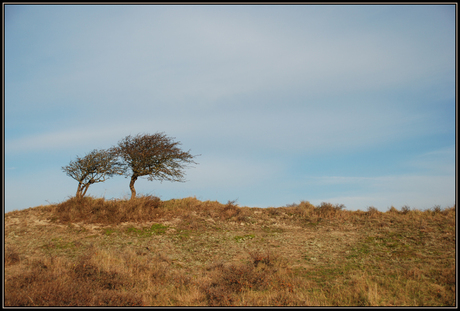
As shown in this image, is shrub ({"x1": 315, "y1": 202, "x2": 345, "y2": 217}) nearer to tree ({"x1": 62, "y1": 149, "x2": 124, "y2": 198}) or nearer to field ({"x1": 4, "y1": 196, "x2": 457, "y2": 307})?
field ({"x1": 4, "y1": 196, "x2": 457, "y2": 307})

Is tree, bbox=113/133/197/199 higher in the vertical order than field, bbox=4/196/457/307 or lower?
higher

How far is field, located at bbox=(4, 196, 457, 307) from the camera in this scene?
29.7 feet

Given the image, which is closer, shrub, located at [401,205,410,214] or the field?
the field

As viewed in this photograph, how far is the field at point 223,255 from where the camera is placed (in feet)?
29.7

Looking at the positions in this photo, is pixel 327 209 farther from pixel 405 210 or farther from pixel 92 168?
pixel 92 168


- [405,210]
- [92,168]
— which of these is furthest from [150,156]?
[405,210]

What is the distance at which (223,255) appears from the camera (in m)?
14.5

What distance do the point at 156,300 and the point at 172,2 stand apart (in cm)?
1165

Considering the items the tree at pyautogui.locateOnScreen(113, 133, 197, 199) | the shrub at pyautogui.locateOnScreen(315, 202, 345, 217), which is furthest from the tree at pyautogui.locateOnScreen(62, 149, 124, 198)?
the shrub at pyautogui.locateOnScreen(315, 202, 345, 217)

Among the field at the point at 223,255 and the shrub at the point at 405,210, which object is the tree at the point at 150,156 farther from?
the shrub at the point at 405,210

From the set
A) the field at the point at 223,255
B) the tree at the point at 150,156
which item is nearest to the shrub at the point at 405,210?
the field at the point at 223,255

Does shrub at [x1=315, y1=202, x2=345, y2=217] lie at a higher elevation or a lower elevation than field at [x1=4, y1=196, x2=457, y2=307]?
higher

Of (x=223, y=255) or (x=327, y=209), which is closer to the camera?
(x=223, y=255)

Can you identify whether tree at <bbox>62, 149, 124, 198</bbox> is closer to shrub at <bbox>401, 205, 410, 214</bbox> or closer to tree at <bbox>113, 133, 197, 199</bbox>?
tree at <bbox>113, 133, 197, 199</bbox>
